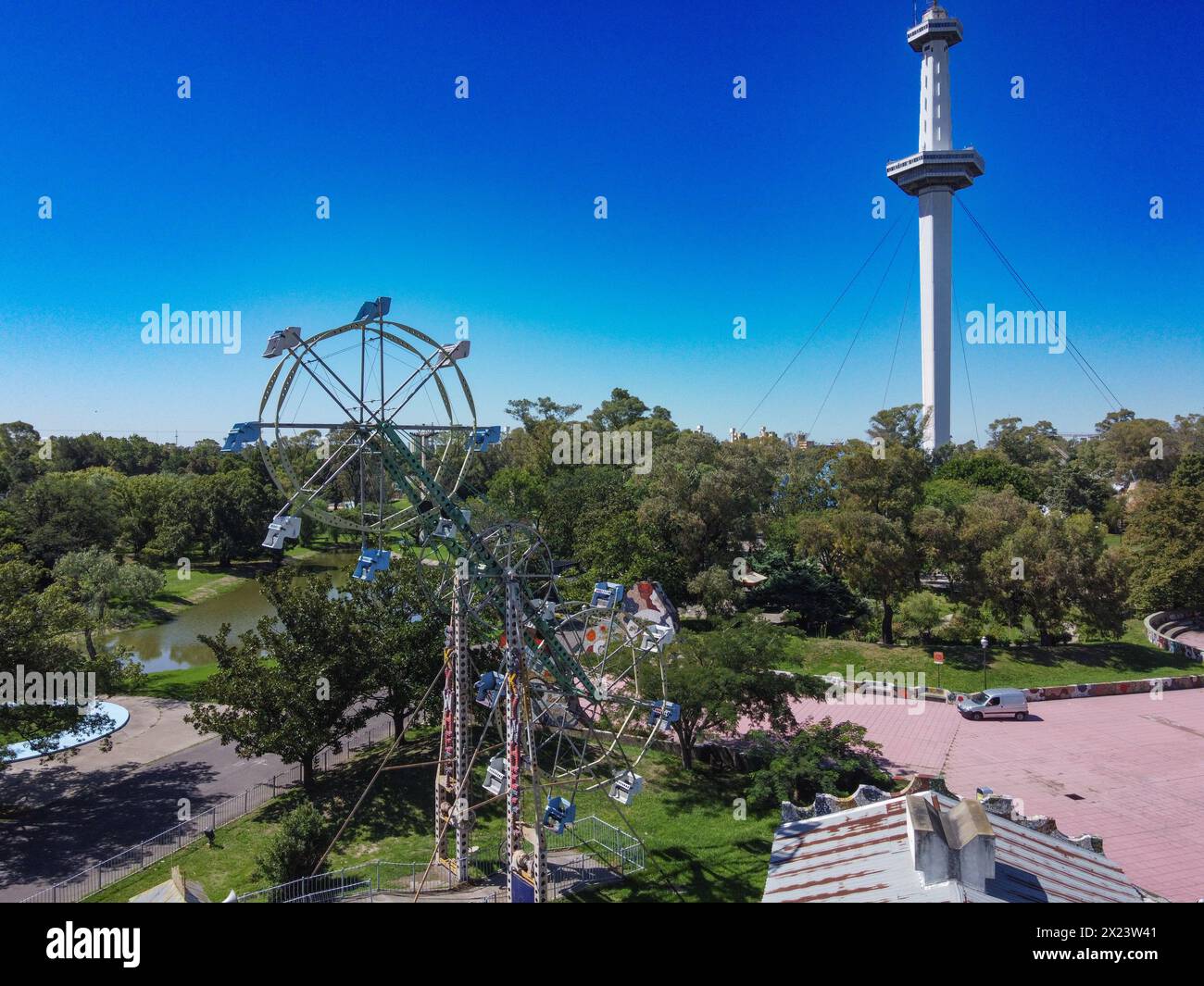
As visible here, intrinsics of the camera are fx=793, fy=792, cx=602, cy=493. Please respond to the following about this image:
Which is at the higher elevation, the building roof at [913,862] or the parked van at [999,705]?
Answer: the building roof at [913,862]

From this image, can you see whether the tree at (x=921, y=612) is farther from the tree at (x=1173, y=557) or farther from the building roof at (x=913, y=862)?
the building roof at (x=913, y=862)

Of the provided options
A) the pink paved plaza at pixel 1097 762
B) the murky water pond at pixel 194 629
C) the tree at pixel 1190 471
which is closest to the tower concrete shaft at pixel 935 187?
the tree at pixel 1190 471

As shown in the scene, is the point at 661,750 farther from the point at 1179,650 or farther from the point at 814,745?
the point at 1179,650

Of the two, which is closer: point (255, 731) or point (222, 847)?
point (222, 847)

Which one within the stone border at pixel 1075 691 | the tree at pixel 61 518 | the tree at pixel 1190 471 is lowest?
the stone border at pixel 1075 691

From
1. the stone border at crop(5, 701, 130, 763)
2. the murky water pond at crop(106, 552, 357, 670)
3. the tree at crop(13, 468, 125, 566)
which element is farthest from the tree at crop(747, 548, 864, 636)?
the tree at crop(13, 468, 125, 566)

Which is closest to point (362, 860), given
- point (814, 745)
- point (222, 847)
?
point (222, 847)

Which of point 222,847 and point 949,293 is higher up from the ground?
point 949,293

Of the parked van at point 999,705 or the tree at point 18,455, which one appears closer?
the parked van at point 999,705
